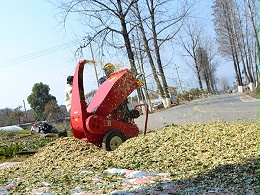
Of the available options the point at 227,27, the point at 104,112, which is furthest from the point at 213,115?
the point at 227,27

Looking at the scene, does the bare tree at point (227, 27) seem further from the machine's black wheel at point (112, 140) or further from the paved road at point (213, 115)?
the machine's black wheel at point (112, 140)

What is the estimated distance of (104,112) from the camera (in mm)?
7227

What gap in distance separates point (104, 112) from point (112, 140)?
0.63 m

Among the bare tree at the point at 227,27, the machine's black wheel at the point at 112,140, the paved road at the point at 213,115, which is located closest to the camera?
the machine's black wheel at the point at 112,140

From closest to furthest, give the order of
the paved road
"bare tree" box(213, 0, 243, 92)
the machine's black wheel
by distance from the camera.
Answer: the machine's black wheel
the paved road
"bare tree" box(213, 0, 243, 92)

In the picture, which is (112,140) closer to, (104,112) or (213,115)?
(104,112)

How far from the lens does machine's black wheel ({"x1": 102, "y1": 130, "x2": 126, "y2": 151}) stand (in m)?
6.92

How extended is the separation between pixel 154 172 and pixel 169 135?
5.84ft

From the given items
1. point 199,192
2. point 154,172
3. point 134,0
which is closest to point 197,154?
point 154,172

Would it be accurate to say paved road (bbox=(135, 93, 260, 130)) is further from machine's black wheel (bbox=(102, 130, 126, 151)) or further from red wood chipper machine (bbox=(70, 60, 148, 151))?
machine's black wheel (bbox=(102, 130, 126, 151))

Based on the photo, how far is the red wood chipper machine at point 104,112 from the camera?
698cm

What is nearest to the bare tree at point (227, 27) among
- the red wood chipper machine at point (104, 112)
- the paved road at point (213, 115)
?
the paved road at point (213, 115)

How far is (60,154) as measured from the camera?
675cm

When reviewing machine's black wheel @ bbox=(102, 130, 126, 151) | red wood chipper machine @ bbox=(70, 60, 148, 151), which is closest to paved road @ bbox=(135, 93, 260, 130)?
red wood chipper machine @ bbox=(70, 60, 148, 151)
